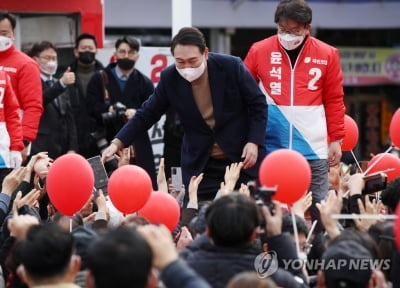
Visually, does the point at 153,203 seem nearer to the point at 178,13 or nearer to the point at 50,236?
the point at 50,236

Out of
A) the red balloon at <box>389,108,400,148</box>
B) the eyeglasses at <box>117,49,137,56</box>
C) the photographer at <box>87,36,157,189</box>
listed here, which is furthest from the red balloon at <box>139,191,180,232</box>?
the eyeglasses at <box>117,49,137,56</box>

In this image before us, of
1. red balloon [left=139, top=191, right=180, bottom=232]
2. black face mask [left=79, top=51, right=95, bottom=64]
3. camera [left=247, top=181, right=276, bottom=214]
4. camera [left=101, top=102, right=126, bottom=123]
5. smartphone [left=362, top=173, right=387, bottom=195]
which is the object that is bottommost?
camera [left=101, top=102, right=126, bottom=123]

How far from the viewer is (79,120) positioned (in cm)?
Result: 1111

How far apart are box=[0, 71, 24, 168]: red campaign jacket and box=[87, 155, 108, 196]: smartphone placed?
2.94ft

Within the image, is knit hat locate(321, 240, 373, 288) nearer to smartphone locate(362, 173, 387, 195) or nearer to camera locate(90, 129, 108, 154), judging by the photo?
smartphone locate(362, 173, 387, 195)

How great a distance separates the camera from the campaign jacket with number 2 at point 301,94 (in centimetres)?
781

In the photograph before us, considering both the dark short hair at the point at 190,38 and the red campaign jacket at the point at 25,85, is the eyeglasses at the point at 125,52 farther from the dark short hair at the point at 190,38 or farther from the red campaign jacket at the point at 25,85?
the dark short hair at the point at 190,38

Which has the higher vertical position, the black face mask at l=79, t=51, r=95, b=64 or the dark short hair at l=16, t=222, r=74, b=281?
the black face mask at l=79, t=51, r=95, b=64

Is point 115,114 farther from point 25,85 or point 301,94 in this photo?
point 301,94

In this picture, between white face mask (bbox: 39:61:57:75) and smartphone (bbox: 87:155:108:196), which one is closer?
smartphone (bbox: 87:155:108:196)

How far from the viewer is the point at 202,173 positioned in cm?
746

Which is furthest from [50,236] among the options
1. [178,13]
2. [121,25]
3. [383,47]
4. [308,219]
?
[383,47]

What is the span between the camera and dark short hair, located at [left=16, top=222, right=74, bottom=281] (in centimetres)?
460

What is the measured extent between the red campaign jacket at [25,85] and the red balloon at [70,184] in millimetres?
→ 2670
